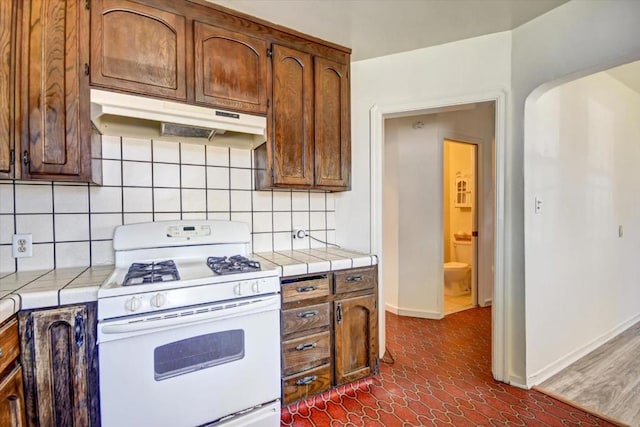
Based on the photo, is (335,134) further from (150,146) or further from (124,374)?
(124,374)

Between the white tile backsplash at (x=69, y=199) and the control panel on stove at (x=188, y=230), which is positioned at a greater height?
the white tile backsplash at (x=69, y=199)

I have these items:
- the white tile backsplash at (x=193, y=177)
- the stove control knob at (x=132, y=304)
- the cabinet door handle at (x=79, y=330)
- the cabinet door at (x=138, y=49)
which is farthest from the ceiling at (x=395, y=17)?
the cabinet door handle at (x=79, y=330)

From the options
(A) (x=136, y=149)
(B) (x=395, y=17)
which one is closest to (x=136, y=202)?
(A) (x=136, y=149)

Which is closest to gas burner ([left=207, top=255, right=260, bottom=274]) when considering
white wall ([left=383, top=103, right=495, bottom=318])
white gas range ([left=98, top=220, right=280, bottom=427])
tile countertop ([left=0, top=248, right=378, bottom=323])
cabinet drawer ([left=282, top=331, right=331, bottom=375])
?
white gas range ([left=98, top=220, right=280, bottom=427])

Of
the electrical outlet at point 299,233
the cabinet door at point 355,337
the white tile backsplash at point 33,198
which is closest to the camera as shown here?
the white tile backsplash at point 33,198

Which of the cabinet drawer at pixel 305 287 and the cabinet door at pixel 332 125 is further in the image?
the cabinet door at pixel 332 125

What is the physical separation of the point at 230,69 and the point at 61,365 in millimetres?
1660

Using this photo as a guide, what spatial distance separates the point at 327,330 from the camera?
191cm

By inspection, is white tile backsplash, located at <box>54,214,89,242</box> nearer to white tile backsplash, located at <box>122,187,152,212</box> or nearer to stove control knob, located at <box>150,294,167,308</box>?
white tile backsplash, located at <box>122,187,152,212</box>

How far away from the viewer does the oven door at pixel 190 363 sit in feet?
4.25

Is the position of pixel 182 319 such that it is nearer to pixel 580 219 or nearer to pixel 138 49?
pixel 138 49

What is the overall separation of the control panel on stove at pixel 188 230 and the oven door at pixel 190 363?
24.0 inches

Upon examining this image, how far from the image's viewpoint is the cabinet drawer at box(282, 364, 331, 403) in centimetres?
177

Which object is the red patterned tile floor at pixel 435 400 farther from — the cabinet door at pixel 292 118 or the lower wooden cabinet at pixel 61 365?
the cabinet door at pixel 292 118
